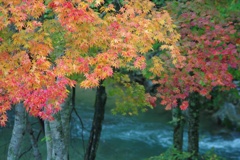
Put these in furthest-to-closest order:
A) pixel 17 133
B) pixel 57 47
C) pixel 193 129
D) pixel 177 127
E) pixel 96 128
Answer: pixel 96 128 < pixel 177 127 < pixel 193 129 < pixel 17 133 < pixel 57 47

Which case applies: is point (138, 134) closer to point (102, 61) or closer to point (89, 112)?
point (89, 112)

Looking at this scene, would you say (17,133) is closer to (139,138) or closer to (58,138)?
(58,138)

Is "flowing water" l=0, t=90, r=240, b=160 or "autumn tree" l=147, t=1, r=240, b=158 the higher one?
"autumn tree" l=147, t=1, r=240, b=158

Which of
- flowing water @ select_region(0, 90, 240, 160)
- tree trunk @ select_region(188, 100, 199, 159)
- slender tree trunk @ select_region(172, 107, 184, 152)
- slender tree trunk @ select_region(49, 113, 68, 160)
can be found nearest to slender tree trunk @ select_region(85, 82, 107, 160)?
flowing water @ select_region(0, 90, 240, 160)

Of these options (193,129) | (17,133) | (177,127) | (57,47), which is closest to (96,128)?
(177,127)

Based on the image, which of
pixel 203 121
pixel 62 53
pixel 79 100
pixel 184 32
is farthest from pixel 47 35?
pixel 79 100

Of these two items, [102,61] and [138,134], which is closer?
[102,61]

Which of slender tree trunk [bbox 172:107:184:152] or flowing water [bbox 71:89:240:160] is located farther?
flowing water [bbox 71:89:240:160]

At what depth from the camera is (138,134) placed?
17406 mm

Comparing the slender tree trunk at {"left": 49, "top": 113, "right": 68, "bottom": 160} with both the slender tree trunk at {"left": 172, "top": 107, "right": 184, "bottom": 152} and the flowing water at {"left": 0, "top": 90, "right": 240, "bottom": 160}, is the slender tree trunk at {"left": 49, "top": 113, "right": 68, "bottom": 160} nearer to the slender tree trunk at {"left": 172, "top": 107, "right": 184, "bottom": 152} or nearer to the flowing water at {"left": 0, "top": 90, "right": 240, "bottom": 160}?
the slender tree trunk at {"left": 172, "top": 107, "right": 184, "bottom": 152}

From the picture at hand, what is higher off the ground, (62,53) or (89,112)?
(62,53)

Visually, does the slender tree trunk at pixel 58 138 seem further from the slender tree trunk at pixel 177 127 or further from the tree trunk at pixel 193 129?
the slender tree trunk at pixel 177 127

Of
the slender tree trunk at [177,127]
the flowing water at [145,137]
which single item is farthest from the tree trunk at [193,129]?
the flowing water at [145,137]

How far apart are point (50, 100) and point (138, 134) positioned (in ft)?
39.5
